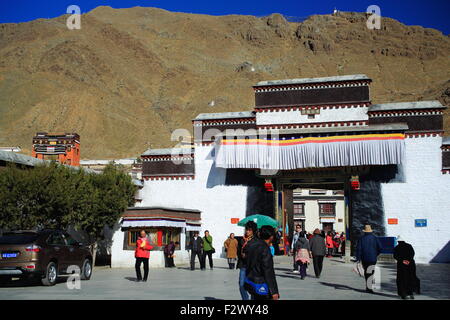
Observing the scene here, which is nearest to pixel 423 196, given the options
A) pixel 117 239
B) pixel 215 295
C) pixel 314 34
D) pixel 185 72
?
pixel 117 239

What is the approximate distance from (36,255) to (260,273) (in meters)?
9.67

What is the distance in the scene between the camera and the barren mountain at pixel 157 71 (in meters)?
115

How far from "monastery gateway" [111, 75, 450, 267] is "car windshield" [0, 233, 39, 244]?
490 inches

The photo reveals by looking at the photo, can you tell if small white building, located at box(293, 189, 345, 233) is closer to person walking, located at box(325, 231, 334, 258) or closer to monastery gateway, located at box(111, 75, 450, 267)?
person walking, located at box(325, 231, 334, 258)

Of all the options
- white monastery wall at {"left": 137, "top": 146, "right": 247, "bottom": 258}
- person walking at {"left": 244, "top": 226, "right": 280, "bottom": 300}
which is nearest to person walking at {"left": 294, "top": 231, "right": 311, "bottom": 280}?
person walking at {"left": 244, "top": 226, "right": 280, "bottom": 300}

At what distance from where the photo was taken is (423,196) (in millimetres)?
34031

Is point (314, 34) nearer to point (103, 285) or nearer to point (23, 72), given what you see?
point (23, 72)

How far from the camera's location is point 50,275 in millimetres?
18297

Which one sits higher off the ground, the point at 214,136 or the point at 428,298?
the point at 214,136

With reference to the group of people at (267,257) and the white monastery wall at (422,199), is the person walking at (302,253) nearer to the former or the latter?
the group of people at (267,257)

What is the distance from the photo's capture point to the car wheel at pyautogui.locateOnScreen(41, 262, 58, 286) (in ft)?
59.1
